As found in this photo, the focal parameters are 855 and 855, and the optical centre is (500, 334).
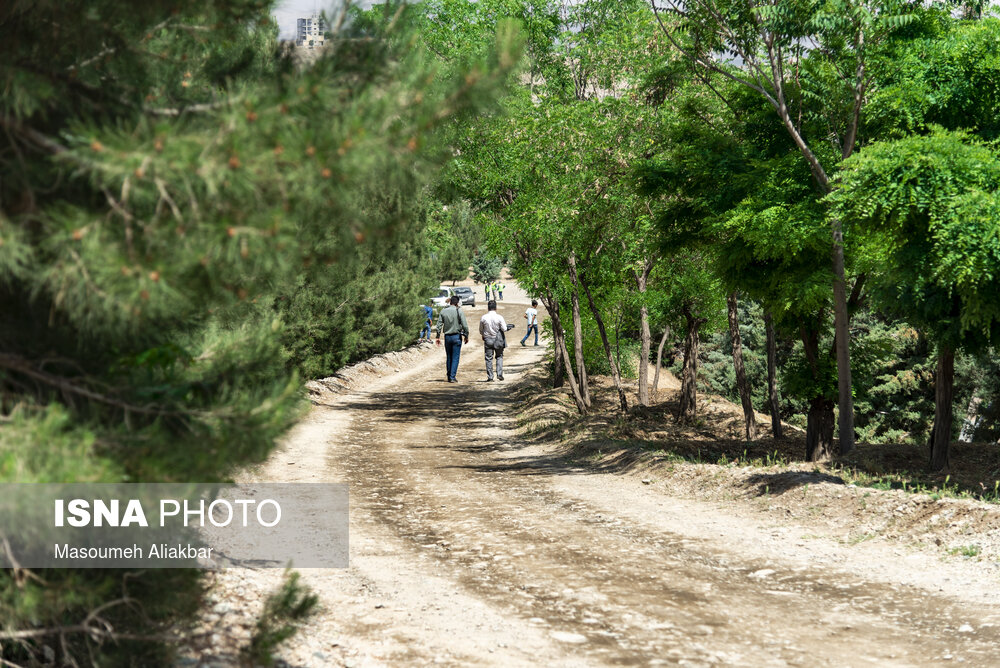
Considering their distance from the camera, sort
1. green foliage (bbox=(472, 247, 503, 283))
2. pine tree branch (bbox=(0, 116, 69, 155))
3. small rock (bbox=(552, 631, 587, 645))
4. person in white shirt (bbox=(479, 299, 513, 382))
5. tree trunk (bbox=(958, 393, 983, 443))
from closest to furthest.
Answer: pine tree branch (bbox=(0, 116, 69, 155))
small rock (bbox=(552, 631, 587, 645))
person in white shirt (bbox=(479, 299, 513, 382))
tree trunk (bbox=(958, 393, 983, 443))
green foliage (bbox=(472, 247, 503, 283))

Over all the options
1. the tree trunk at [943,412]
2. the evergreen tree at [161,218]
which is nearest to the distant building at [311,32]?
the evergreen tree at [161,218]

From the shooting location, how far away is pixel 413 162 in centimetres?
375

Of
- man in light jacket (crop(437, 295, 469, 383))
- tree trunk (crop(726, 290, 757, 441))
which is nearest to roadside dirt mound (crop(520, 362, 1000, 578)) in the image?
tree trunk (crop(726, 290, 757, 441))

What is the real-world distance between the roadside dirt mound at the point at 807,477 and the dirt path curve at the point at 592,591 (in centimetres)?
71

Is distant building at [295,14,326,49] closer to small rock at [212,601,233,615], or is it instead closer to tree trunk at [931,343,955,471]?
small rock at [212,601,233,615]

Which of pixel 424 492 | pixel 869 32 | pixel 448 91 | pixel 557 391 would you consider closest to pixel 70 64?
pixel 448 91

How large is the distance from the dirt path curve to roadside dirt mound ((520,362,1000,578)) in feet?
2.33

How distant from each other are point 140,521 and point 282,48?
2.39 m

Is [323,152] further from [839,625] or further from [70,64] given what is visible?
[839,625]

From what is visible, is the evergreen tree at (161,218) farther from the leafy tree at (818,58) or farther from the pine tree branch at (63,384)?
the leafy tree at (818,58)

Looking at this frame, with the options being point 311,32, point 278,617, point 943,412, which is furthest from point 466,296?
point 278,617

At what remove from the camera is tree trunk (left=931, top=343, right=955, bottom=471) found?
14.7 metres

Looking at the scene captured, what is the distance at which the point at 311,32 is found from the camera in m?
4.28

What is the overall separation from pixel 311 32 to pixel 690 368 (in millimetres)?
18767
